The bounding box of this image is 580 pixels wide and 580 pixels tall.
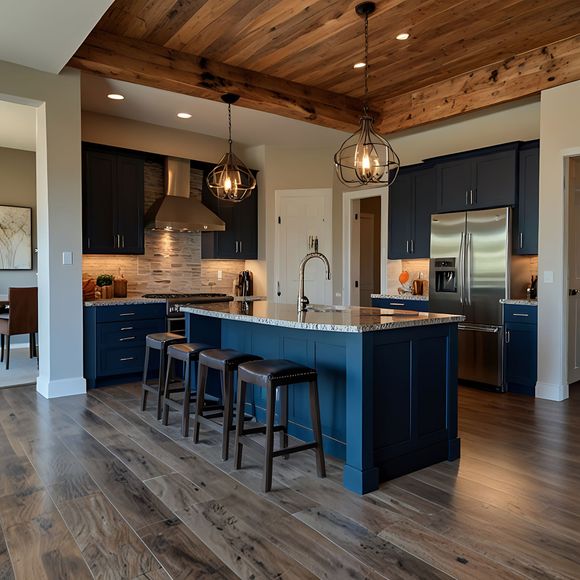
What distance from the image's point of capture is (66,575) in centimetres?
189

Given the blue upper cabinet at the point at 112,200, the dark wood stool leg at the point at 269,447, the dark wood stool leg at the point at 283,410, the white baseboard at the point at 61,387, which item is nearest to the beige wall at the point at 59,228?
the white baseboard at the point at 61,387

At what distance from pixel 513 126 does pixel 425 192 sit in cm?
117

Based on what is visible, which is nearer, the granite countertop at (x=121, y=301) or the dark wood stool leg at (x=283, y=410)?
the dark wood stool leg at (x=283, y=410)

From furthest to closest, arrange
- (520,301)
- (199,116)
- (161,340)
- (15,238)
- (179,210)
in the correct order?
(15,238) < (179,210) < (199,116) < (520,301) < (161,340)

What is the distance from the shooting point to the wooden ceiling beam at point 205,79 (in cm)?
418

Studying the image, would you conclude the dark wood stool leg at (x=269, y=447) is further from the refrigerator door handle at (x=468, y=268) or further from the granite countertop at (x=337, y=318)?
the refrigerator door handle at (x=468, y=268)

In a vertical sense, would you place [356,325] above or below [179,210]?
below

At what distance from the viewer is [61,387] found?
457 cm

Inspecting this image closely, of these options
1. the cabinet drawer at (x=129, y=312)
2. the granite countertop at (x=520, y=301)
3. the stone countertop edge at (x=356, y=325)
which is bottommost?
the cabinet drawer at (x=129, y=312)

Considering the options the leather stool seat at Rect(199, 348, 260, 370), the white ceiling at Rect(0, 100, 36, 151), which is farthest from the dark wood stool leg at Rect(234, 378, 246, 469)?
the white ceiling at Rect(0, 100, 36, 151)

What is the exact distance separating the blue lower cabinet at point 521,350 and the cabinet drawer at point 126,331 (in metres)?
3.67

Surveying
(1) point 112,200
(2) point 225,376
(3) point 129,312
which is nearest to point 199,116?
(1) point 112,200

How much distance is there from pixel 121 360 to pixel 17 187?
4.18 meters

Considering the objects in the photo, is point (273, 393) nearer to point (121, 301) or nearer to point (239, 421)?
point (239, 421)
